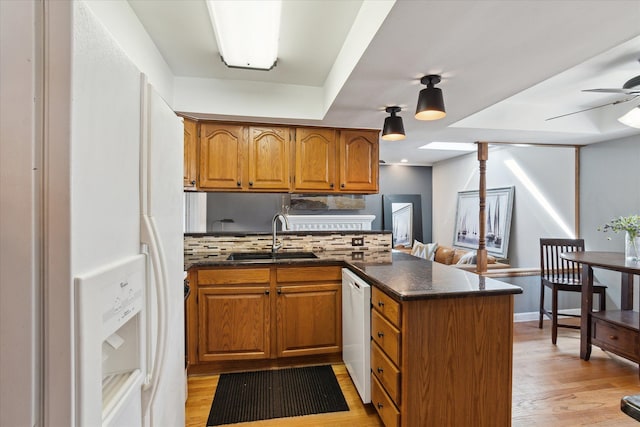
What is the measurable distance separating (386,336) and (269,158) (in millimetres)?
1979

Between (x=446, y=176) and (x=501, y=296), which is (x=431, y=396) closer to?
(x=501, y=296)

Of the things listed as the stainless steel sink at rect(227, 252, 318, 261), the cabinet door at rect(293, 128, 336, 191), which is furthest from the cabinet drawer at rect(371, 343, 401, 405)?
the cabinet door at rect(293, 128, 336, 191)

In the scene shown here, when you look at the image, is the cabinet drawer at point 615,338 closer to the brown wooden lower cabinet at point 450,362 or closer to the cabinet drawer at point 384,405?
the brown wooden lower cabinet at point 450,362

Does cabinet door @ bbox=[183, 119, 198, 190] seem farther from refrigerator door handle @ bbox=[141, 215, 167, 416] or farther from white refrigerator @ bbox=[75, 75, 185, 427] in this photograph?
refrigerator door handle @ bbox=[141, 215, 167, 416]

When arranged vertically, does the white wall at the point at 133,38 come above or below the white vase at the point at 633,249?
above

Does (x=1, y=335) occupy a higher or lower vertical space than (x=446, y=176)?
lower

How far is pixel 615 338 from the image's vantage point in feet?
8.34

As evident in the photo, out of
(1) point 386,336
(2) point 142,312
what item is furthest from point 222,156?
(2) point 142,312

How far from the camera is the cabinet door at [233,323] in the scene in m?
2.42

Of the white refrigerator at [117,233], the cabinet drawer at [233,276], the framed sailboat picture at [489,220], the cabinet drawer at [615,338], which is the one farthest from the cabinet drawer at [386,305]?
the framed sailboat picture at [489,220]

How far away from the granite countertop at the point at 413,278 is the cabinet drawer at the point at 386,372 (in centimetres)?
38

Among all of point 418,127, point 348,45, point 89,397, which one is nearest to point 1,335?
point 89,397

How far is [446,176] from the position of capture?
6.06 meters

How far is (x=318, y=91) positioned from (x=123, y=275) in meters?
2.51
